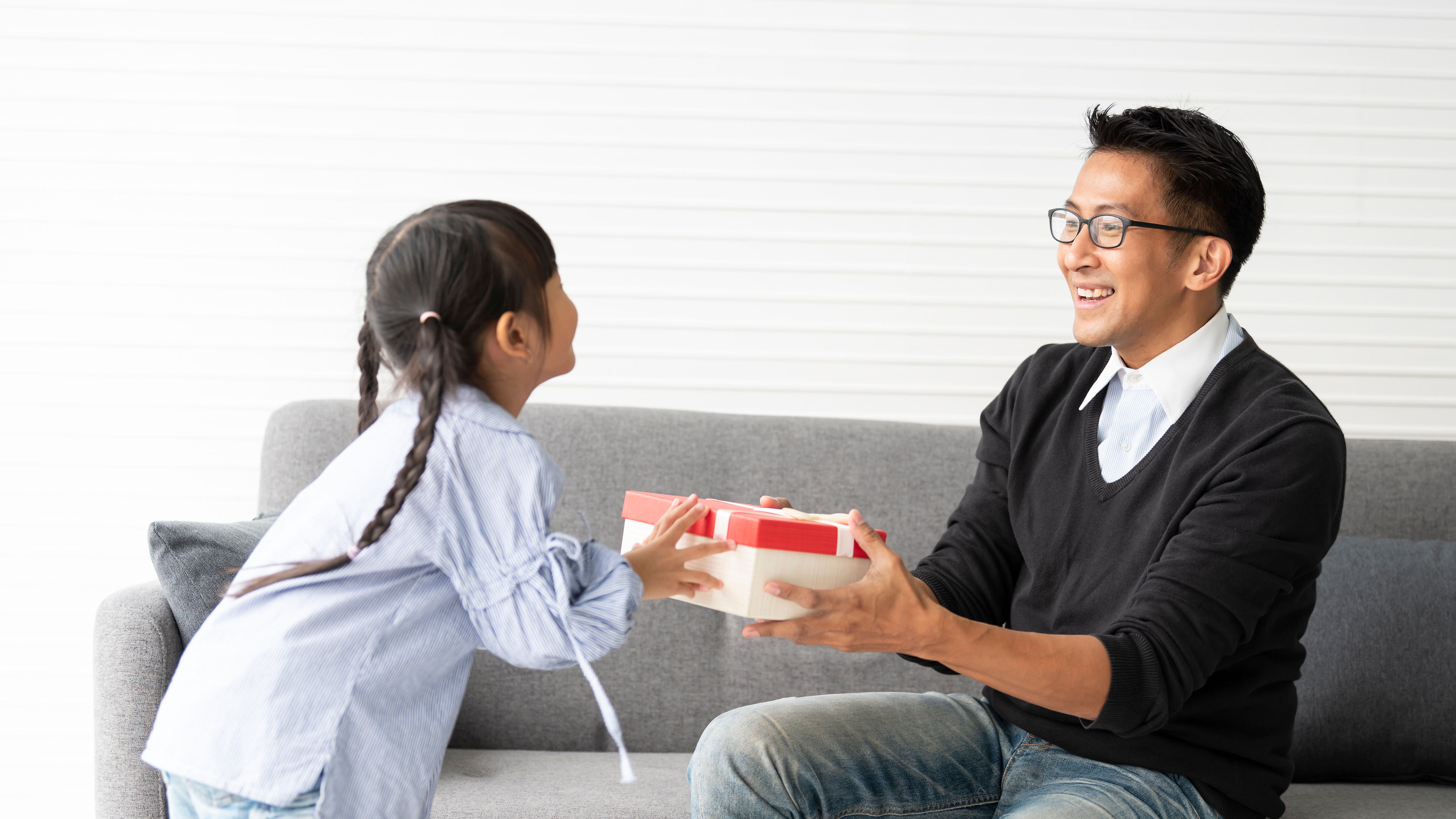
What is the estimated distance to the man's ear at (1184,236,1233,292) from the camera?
154cm

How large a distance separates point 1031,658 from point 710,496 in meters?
1.01

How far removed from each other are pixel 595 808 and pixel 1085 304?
104 cm

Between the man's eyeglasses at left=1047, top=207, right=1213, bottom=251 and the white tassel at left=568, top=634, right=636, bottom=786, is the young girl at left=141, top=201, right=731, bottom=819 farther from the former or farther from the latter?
the man's eyeglasses at left=1047, top=207, right=1213, bottom=251

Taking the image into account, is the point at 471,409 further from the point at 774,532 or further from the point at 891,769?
the point at 891,769

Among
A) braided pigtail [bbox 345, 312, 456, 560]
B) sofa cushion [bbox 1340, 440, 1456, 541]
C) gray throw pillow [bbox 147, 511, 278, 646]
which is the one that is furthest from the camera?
sofa cushion [bbox 1340, 440, 1456, 541]

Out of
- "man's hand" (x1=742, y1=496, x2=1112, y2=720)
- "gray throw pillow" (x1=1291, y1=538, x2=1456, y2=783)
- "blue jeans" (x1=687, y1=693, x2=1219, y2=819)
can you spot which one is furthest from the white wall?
Answer: "man's hand" (x1=742, y1=496, x2=1112, y2=720)

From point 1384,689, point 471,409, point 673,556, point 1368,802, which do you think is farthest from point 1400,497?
point 471,409

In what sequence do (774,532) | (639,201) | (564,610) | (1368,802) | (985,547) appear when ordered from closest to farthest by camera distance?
1. (564,610)
2. (774,532)
3. (985,547)
4. (1368,802)
5. (639,201)

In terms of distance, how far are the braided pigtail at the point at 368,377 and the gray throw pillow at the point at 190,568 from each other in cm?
37

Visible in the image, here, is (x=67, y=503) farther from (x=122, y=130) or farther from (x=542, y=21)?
(x=542, y=21)

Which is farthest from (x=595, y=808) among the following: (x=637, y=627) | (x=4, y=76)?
(x=4, y=76)

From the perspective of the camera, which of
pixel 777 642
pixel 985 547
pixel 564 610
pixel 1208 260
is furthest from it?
pixel 777 642

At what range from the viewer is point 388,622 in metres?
1.18

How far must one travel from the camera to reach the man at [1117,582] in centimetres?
124
